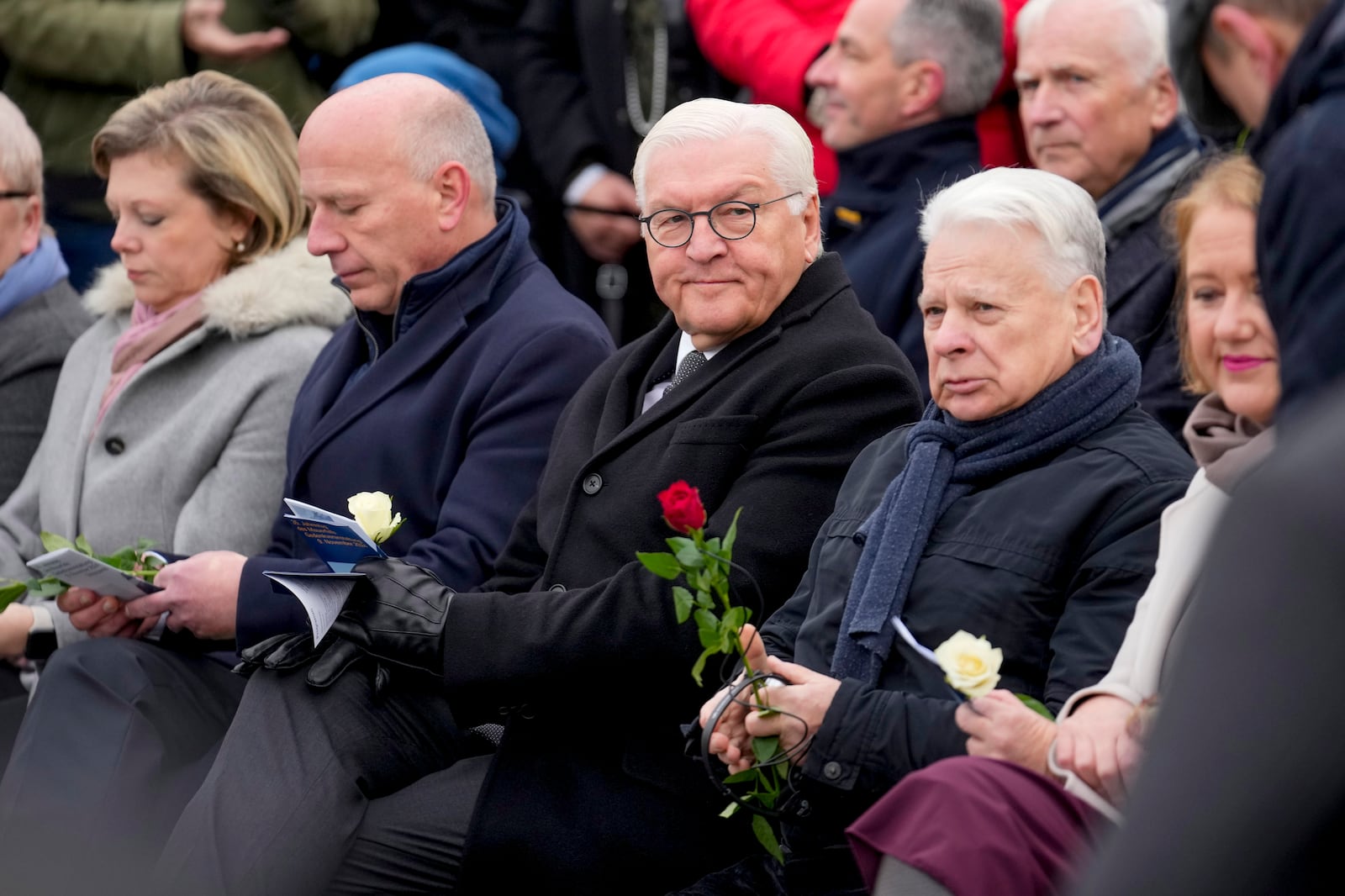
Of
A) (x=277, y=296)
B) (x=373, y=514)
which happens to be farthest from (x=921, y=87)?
(x=373, y=514)

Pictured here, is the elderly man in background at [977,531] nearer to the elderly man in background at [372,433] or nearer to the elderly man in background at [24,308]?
the elderly man in background at [372,433]

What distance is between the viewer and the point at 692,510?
8.50ft

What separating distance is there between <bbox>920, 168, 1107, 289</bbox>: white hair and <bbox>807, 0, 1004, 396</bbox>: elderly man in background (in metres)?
1.65

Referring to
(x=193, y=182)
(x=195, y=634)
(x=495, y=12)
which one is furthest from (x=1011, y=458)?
(x=495, y=12)

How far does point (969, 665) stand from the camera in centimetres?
240

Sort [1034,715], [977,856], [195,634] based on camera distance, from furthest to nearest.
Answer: [195,634], [1034,715], [977,856]

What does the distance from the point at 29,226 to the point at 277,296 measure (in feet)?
3.59

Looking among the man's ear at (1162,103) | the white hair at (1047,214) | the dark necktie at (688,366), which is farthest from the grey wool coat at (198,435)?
the man's ear at (1162,103)

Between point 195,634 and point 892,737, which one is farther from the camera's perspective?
point 195,634

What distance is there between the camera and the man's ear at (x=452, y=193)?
4215 mm

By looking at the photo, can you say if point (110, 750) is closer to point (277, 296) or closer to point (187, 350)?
point (187, 350)

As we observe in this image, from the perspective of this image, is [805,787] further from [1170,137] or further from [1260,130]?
[1170,137]

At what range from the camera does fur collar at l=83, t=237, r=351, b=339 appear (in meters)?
4.43

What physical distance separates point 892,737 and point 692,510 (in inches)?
19.0
